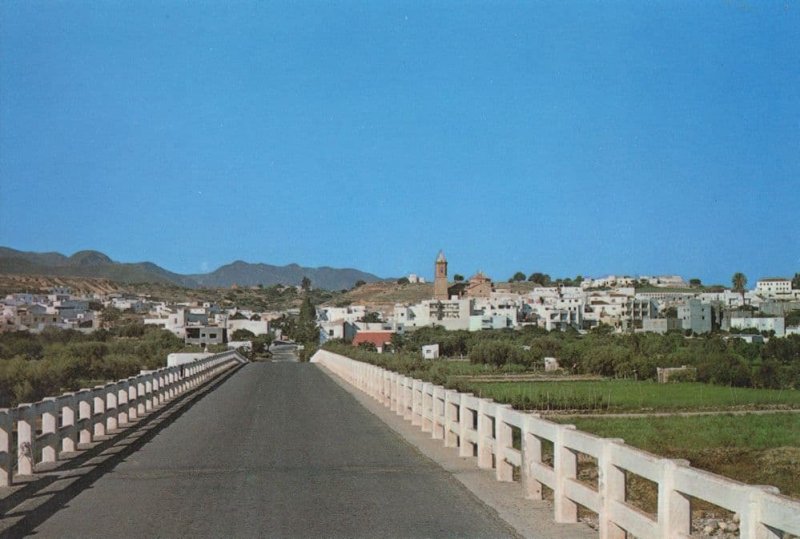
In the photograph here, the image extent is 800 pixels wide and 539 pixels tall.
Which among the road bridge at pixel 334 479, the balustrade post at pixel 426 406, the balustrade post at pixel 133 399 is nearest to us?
the road bridge at pixel 334 479

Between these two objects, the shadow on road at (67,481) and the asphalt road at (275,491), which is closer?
the asphalt road at (275,491)

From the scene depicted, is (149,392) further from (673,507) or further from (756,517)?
(756,517)

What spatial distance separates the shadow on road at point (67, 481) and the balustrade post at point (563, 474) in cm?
522

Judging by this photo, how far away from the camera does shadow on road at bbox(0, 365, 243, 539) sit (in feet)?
33.8

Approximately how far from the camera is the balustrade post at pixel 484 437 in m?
14.1

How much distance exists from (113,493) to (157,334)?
101351 millimetres

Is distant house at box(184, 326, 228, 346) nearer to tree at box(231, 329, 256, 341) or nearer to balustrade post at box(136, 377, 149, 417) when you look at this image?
tree at box(231, 329, 256, 341)

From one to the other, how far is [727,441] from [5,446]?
25.7m

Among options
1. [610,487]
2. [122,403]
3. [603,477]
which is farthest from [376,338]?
[610,487]

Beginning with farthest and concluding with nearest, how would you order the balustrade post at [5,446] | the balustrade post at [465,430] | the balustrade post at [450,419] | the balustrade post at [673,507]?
1. the balustrade post at [450,419]
2. the balustrade post at [465,430]
3. the balustrade post at [5,446]
4. the balustrade post at [673,507]

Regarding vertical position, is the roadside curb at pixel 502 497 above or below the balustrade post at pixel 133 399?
below

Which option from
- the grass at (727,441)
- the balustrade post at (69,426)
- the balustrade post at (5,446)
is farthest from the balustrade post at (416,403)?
the balustrade post at (5,446)

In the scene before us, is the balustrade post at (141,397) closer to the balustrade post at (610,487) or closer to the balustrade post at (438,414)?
the balustrade post at (438,414)

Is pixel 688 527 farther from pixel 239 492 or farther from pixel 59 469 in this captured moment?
pixel 59 469
